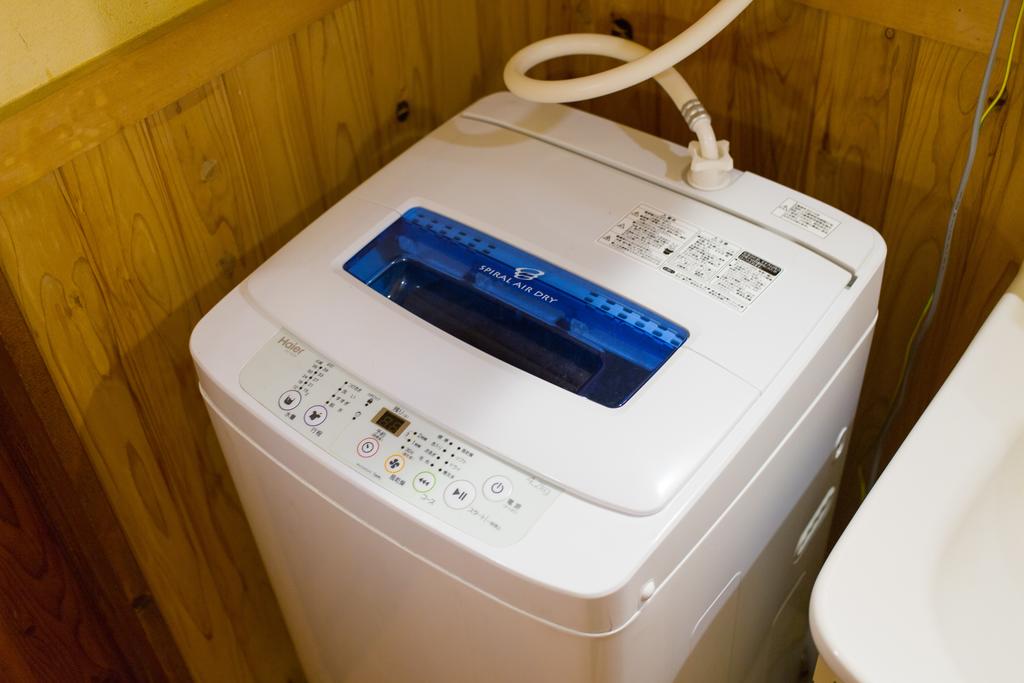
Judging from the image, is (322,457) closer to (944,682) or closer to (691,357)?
(691,357)

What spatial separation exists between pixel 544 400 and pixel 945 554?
0.31 metres

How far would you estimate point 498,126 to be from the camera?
1043mm

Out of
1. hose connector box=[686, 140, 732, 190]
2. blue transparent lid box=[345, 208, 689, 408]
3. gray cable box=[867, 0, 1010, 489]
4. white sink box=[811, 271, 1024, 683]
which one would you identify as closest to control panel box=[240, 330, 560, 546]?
blue transparent lid box=[345, 208, 689, 408]

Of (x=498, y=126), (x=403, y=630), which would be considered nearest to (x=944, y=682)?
(x=403, y=630)

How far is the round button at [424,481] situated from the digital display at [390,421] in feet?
0.15

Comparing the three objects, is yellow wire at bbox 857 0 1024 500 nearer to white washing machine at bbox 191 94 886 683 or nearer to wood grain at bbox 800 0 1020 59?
wood grain at bbox 800 0 1020 59

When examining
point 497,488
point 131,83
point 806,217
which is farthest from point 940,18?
point 131,83

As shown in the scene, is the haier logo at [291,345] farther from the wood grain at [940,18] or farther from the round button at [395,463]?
the wood grain at [940,18]

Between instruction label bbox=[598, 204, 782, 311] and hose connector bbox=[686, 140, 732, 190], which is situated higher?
hose connector bbox=[686, 140, 732, 190]

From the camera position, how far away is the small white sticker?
0.90 metres

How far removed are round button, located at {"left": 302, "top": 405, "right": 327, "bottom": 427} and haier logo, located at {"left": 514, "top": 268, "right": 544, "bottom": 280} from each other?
0.70ft

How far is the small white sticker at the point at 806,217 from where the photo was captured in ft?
2.97

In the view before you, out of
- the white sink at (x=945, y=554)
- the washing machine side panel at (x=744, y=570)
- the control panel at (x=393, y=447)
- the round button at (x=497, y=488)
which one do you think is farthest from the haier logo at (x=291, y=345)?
the white sink at (x=945, y=554)

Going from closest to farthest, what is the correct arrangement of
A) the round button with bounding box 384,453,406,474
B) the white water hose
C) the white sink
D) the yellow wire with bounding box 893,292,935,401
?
the white sink < the round button with bounding box 384,453,406,474 < the white water hose < the yellow wire with bounding box 893,292,935,401
